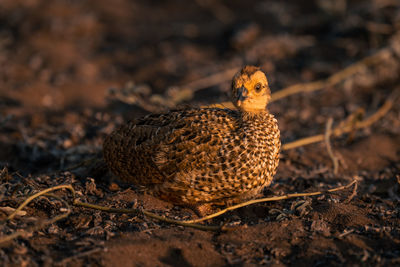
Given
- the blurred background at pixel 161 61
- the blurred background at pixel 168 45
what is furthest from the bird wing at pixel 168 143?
the blurred background at pixel 168 45

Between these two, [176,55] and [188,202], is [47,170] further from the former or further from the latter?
[176,55]

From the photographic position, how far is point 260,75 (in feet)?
14.4

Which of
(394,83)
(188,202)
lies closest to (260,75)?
(188,202)

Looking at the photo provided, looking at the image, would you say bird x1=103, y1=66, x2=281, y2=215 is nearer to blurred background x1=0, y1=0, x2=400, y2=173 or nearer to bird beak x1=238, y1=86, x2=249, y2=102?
bird beak x1=238, y1=86, x2=249, y2=102

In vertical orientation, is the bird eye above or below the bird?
above

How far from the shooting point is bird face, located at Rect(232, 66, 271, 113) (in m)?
4.35

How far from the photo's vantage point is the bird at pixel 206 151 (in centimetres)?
395

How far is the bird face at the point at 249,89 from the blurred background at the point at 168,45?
101 inches

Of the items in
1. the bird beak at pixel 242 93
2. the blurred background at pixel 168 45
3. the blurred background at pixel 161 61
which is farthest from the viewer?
the blurred background at pixel 168 45

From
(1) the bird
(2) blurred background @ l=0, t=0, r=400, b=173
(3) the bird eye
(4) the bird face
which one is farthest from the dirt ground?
(3) the bird eye

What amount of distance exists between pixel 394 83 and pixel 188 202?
553cm

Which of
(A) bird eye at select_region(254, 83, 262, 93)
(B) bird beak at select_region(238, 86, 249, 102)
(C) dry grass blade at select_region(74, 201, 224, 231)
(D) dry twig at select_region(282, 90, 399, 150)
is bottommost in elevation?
(C) dry grass blade at select_region(74, 201, 224, 231)

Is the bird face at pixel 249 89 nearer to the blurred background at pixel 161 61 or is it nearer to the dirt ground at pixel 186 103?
the dirt ground at pixel 186 103

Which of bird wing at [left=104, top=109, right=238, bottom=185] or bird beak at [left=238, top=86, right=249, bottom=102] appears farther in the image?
bird beak at [left=238, top=86, right=249, bottom=102]
